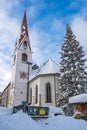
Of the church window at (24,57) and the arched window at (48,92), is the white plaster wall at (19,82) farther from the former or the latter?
the arched window at (48,92)

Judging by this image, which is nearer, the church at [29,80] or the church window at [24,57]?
the church at [29,80]

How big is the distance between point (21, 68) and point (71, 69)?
58.0 feet

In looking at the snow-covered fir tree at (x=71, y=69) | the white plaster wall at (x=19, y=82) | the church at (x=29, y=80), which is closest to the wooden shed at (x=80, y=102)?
the snow-covered fir tree at (x=71, y=69)

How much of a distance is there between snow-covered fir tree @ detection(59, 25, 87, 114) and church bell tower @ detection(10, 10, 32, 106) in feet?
47.3

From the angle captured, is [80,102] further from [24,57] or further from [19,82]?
[24,57]

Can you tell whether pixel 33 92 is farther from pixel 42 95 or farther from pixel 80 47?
pixel 80 47

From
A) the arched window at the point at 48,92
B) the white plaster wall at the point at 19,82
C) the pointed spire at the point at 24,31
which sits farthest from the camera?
the pointed spire at the point at 24,31

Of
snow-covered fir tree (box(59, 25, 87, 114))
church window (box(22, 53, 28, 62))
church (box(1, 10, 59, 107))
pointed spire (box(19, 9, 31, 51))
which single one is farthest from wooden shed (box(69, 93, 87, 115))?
pointed spire (box(19, 9, 31, 51))

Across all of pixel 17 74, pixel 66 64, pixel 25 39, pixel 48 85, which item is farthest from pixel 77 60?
pixel 25 39

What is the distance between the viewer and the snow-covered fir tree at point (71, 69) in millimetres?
20047

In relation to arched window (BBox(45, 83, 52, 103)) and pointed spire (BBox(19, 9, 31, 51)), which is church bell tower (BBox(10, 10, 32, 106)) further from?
arched window (BBox(45, 83, 52, 103))

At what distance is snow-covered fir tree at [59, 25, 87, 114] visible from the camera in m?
20.0

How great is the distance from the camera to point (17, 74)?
35.7 m

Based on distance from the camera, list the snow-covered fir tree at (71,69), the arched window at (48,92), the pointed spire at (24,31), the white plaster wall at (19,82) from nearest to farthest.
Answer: the snow-covered fir tree at (71,69)
the arched window at (48,92)
the white plaster wall at (19,82)
the pointed spire at (24,31)
